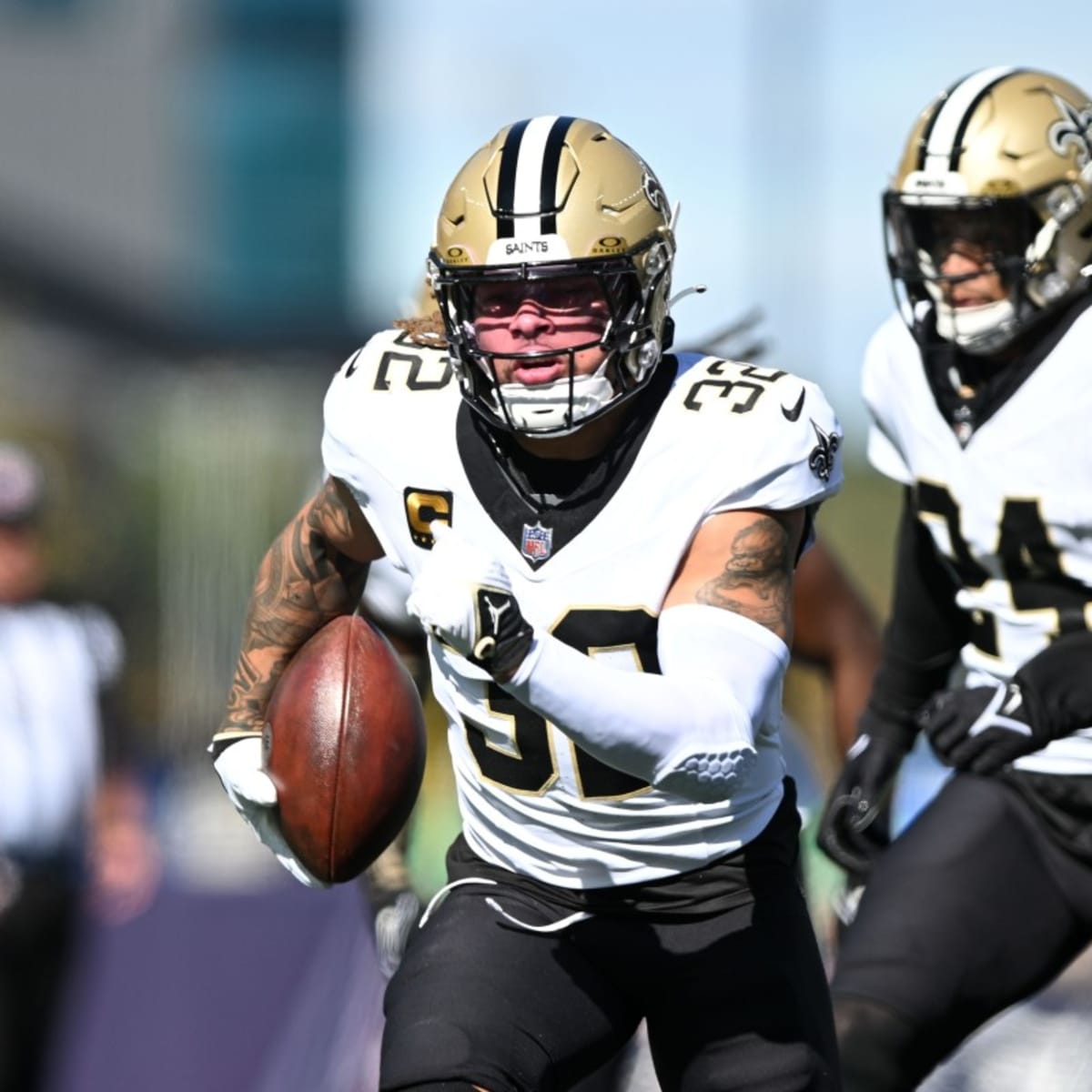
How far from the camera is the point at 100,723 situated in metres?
6.50

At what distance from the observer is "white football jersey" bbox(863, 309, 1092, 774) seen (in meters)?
3.85

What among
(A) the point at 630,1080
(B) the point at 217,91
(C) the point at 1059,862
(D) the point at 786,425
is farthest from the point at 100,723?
(B) the point at 217,91

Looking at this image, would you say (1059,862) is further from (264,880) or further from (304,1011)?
(264,880)

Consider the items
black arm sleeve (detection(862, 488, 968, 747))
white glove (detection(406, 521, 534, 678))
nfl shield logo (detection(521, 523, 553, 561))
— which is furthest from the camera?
black arm sleeve (detection(862, 488, 968, 747))

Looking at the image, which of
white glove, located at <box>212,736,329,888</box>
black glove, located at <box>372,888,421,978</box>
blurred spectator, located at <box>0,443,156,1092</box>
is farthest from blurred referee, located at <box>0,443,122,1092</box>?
white glove, located at <box>212,736,329,888</box>

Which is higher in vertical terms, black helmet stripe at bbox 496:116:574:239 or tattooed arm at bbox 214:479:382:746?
black helmet stripe at bbox 496:116:574:239

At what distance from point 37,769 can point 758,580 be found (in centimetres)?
379

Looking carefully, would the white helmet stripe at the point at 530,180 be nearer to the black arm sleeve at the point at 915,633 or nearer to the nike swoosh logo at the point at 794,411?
the nike swoosh logo at the point at 794,411

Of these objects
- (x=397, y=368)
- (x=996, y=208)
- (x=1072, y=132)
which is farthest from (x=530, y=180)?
(x=1072, y=132)

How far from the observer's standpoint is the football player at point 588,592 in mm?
3051

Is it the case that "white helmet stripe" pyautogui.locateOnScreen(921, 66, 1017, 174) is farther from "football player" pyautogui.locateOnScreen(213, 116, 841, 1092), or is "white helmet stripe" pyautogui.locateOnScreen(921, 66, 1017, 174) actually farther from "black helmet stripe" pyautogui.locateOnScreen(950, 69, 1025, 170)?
"football player" pyautogui.locateOnScreen(213, 116, 841, 1092)

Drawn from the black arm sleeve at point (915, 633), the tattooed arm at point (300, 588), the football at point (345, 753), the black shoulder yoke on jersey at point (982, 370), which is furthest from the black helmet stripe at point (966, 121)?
the football at point (345, 753)

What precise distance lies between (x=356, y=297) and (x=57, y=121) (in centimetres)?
525

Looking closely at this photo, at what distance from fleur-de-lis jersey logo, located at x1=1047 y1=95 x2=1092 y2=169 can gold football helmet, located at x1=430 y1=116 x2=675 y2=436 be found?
1094 mm
